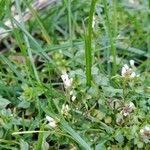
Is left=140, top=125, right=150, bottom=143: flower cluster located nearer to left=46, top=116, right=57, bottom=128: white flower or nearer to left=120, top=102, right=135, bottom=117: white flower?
left=120, top=102, right=135, bottom=117: white flower

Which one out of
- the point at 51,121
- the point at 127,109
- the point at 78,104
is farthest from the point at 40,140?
the point at 127,109

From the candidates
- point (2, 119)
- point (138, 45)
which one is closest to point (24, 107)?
point (2, 119)

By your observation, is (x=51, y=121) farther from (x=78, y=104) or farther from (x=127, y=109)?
(x=127, y=109)

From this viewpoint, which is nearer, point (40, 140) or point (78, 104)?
point (40, 140)

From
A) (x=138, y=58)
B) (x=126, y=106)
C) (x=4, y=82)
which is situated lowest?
(x=138, y=58)

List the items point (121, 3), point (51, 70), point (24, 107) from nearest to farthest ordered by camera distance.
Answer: point (24, 107), point (51, 70), point (121, 3)

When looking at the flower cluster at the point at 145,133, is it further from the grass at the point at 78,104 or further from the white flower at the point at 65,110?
the white flower at the point at 65,110

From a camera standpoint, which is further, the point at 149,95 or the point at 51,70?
the point at 51,70

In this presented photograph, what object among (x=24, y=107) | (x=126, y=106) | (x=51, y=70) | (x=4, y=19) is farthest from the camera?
(x=4, y=19)

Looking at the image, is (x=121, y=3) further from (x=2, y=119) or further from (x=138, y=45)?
(x=2, y=119)

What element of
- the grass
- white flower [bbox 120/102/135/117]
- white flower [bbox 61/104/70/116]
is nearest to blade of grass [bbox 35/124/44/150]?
the grass

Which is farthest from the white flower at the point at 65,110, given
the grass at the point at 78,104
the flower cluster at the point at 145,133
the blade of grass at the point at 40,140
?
the flower cluster at the point at 145,133
